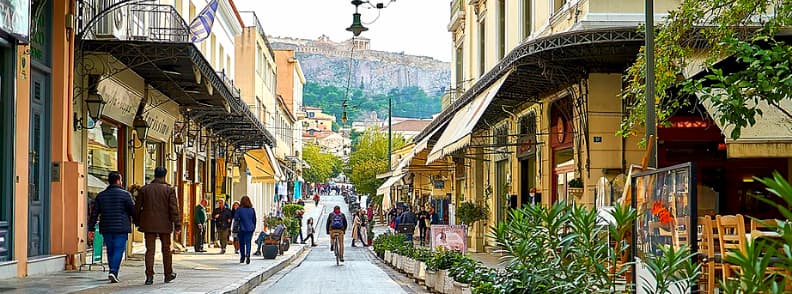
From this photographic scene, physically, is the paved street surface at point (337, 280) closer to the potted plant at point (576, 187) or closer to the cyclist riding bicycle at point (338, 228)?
the cyclist riding bicycle at point (338, 228)

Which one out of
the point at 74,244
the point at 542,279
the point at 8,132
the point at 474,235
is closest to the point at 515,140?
the point at 474,235

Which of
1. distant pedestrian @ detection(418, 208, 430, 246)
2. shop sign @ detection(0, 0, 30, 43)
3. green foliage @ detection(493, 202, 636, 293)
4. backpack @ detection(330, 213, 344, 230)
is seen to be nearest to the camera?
green foliage @ detection(493, 202, 636, 293)

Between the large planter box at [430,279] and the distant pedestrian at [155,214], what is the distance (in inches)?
173

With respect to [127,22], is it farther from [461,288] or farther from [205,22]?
[461,288]

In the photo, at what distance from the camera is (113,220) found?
621 inches

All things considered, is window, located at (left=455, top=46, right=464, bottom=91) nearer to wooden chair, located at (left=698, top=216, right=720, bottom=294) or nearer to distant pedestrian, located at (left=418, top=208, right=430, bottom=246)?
distant pedestrian, located at (left=418, top=208, right=430, bottom=246)

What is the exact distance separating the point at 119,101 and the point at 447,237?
288 inches

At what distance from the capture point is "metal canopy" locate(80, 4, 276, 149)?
771 inches

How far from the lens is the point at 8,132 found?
50.4 ft

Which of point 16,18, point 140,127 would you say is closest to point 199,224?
point 140,127

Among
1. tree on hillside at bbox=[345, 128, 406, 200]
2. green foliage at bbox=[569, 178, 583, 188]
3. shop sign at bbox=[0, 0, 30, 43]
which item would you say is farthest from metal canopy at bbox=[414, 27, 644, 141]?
tree on hillside at bbox=[345, 128, 406, 200]

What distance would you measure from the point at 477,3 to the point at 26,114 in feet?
70.5

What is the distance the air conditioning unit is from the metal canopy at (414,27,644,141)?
7.47 metres

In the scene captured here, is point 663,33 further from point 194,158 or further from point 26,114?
point 194,158
